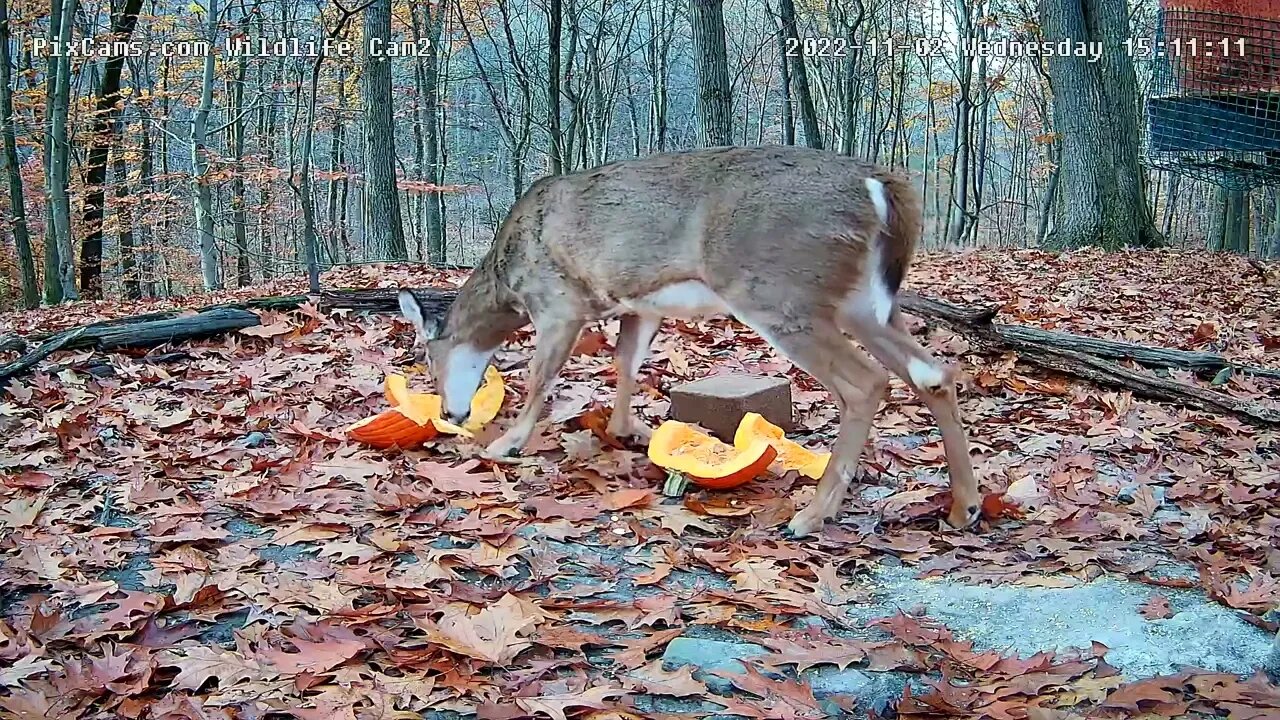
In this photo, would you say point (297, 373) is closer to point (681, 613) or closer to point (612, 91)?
point (681, 613)

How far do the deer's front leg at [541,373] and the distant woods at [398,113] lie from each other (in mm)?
1604

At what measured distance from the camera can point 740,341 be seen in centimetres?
Result: 675

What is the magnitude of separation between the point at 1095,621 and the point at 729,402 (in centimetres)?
189

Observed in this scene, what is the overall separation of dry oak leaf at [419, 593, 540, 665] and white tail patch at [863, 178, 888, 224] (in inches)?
72.3

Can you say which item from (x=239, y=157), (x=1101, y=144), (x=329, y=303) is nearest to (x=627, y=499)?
(x=329, y=303)

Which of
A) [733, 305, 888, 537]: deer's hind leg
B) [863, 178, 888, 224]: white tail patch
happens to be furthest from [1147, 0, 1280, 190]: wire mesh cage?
[733, 305, 888, 537]: deer's hind leg

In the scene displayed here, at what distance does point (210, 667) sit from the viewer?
8.34ft

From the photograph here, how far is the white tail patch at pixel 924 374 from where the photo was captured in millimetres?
3814

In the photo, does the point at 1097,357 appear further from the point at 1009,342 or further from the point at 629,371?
the point at 629,371

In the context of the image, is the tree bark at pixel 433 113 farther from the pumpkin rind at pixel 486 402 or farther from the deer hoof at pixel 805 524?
the deer hoof at pixel 805 524

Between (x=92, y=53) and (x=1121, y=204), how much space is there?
13998 mm

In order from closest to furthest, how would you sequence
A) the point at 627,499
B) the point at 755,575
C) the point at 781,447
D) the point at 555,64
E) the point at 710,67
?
the point at 755,575 → the point at 627,499 → the point at 781,447 → the point at 710,67 → the point at 555,64

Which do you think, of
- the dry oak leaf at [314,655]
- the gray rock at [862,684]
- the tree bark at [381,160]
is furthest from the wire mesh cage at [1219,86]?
the tree bark at [381,160]

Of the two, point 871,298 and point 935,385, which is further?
point 871,298
